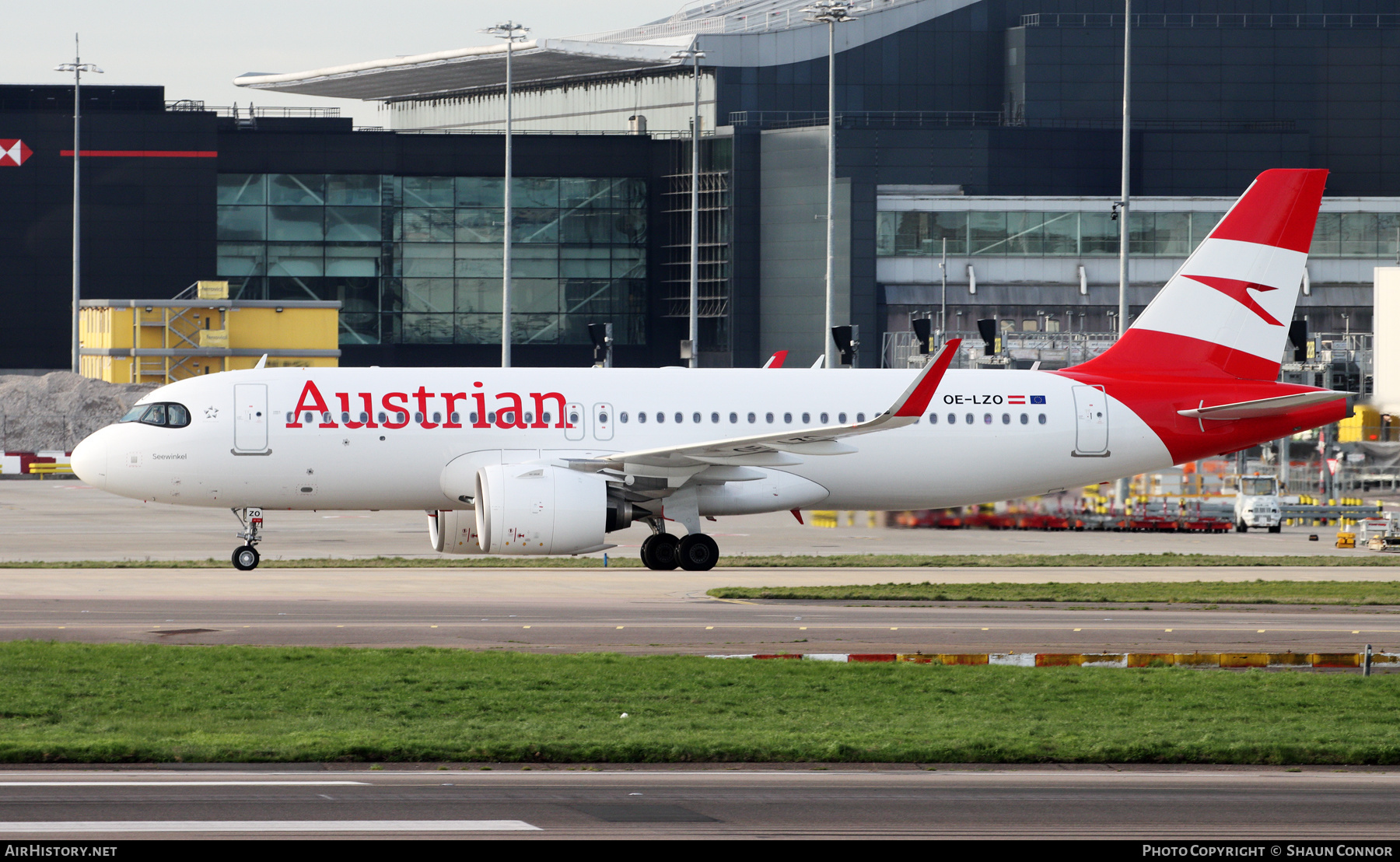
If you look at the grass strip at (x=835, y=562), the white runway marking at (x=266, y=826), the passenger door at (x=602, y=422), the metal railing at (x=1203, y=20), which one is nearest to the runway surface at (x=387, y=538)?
the grass strip at (x=835, y=562)

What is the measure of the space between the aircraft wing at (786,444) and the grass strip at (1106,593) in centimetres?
292

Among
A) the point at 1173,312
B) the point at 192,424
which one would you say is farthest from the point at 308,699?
the point at 1173,312

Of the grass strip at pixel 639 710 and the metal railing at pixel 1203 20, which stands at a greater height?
the metal railing at pixel 1203 20

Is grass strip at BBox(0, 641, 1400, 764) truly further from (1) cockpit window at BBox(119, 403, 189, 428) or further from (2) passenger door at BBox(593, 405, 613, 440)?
(2) passenger door at BBox(593, 405, 613, 440)

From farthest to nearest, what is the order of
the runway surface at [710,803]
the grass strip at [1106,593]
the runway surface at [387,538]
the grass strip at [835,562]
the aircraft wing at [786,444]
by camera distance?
the runway surface at [387,538]
the grass strip at [835,562]
the aircraft wing at [786,444]
the grass strip at [1106,593]
the runway surface at [710,803]

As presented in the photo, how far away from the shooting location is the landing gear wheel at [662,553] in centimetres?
3384

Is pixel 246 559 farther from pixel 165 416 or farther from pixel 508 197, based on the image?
pixel 508 197

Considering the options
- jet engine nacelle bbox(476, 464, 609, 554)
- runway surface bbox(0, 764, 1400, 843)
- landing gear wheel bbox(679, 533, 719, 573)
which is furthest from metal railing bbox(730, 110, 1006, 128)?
runway surface bbox(0, 764, 1400, 843)

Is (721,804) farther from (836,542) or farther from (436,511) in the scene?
(836,542)

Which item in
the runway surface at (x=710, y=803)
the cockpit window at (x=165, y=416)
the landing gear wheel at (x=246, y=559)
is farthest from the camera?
the cockpit window at (x=165, y=416)

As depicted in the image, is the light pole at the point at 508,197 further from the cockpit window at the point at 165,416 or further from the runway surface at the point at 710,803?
the runway surface at the point at 710,803

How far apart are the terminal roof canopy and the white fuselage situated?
67228 millimetres

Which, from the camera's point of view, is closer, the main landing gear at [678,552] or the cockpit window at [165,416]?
the cockpit window at [165,416]

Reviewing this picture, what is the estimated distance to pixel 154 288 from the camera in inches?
4006
